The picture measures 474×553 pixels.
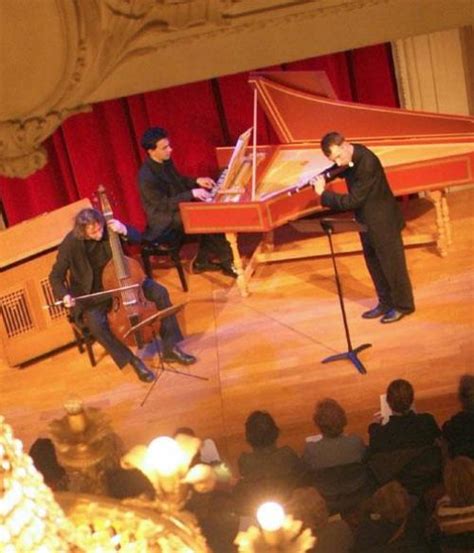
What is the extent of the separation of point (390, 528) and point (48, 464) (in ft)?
5.79

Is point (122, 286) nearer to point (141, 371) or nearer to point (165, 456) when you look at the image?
point (141, 371)

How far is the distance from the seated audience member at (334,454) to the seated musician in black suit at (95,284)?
2.12m

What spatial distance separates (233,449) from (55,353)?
6.93ft

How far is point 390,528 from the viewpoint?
4266 millimetres

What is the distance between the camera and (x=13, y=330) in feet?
24.9

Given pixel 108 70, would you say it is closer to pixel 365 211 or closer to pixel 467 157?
pixel 365 211

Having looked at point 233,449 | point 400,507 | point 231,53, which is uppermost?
point 231,53

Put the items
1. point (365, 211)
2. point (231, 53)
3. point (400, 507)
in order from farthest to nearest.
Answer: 1. point (365, 211)
2. point (400, 507)
3. point (231, 53)

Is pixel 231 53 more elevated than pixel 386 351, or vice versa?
pixel 231 53

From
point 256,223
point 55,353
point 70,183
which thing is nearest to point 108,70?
point 256,223

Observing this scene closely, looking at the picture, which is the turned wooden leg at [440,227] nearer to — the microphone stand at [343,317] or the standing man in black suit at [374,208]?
the standing man in black suit at [374,208]

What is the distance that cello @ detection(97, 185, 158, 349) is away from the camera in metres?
6.93

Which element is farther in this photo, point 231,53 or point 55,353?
point 55,353

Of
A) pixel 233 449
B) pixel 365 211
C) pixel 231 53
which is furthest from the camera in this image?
pixel 365 211
